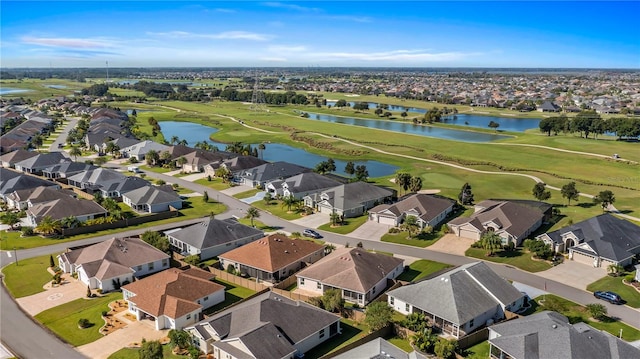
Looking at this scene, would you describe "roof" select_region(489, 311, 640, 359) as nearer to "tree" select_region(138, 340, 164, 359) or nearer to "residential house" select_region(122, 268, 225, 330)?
"tree" select_region(138, 340, 164, 359)

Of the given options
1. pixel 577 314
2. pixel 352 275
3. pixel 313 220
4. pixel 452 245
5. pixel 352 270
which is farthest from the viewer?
pixel 313 220

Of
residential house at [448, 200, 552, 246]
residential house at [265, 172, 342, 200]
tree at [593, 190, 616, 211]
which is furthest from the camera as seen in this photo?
residential house at [265, 172, 342, 200]

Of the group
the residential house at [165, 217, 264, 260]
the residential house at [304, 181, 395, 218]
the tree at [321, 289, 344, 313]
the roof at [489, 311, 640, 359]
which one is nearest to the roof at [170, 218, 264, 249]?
the residential house at [165, 217, 264, 260]

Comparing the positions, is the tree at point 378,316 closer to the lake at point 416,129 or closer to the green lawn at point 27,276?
the green lawn at point 27,276

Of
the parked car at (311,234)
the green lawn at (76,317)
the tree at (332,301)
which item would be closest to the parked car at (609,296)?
the tree at (332,301)

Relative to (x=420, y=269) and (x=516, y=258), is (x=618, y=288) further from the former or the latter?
(x=420, y=269)

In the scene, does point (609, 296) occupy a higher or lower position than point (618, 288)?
higher

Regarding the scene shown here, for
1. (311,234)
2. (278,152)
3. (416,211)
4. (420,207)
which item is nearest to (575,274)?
(416,211)

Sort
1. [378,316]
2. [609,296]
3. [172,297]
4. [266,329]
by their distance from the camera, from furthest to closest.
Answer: [609,296] → [172,297] → [378,316] → [266,329]
